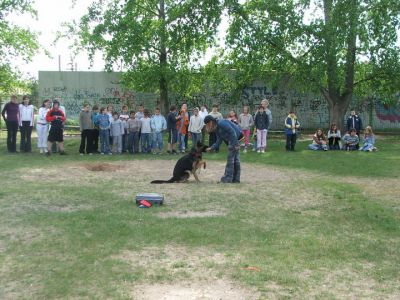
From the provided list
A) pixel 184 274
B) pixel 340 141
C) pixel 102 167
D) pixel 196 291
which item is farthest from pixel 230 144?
pixel 340 141

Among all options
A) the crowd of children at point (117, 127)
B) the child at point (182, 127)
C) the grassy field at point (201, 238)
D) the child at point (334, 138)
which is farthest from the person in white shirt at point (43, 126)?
the child at point (334, 138)

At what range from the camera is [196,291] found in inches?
190

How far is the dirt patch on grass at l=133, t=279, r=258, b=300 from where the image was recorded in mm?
4688

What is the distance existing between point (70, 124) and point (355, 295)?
26.0 m

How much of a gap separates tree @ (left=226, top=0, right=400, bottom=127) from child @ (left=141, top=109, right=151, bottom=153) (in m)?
6.46

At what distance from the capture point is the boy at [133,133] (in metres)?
17.4

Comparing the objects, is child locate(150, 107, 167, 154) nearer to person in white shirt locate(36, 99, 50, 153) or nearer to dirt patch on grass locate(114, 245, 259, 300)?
person in white shirt locate(36, 99, 50, 153)

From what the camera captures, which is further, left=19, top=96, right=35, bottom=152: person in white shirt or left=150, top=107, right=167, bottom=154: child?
left=150, top=107, right=167, bottom=154: child

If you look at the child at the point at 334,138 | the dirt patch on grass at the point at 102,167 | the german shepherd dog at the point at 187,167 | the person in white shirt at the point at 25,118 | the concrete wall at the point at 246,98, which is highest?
the concrete wall at the point at 246,98

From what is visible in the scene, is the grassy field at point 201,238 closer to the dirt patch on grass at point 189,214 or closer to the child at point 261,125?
the dirt patch on grass at point 189,214

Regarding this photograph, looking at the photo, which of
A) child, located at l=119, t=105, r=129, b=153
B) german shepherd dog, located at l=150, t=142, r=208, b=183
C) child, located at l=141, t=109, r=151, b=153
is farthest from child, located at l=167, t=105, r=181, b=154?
german shepherd dog, located at l=150, t=142, r=208, b=183

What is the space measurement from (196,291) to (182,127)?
12.9m

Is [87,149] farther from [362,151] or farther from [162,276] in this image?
[162,276]

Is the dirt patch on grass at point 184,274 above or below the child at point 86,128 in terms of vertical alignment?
below
